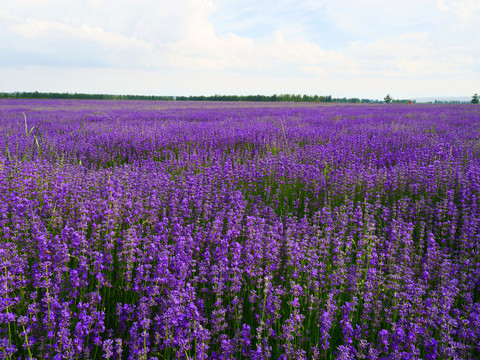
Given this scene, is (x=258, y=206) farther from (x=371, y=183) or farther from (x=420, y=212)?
(x=420, y=212)

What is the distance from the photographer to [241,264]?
7.57 feet

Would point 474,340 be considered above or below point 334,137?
below

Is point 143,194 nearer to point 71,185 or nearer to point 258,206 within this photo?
point 71,185

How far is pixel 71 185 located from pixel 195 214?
158cm

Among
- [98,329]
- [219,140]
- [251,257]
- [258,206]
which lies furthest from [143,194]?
[219,140]

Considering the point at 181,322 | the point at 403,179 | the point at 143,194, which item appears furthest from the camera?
the point at 403,179

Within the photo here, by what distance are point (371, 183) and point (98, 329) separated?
368 centimetres

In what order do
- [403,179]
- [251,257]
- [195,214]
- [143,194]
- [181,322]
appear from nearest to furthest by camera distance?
1. [181,322]
2. [251,257]
3. [195,214]
4. [143,194]
5. [403,179]

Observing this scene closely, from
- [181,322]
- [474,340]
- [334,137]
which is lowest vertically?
[474,340]

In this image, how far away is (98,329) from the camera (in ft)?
5.30

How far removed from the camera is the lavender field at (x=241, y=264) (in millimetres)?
1610

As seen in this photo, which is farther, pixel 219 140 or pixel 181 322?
pixel 219 140

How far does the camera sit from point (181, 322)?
159 cm

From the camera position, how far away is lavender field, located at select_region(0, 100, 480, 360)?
1.61 metres
